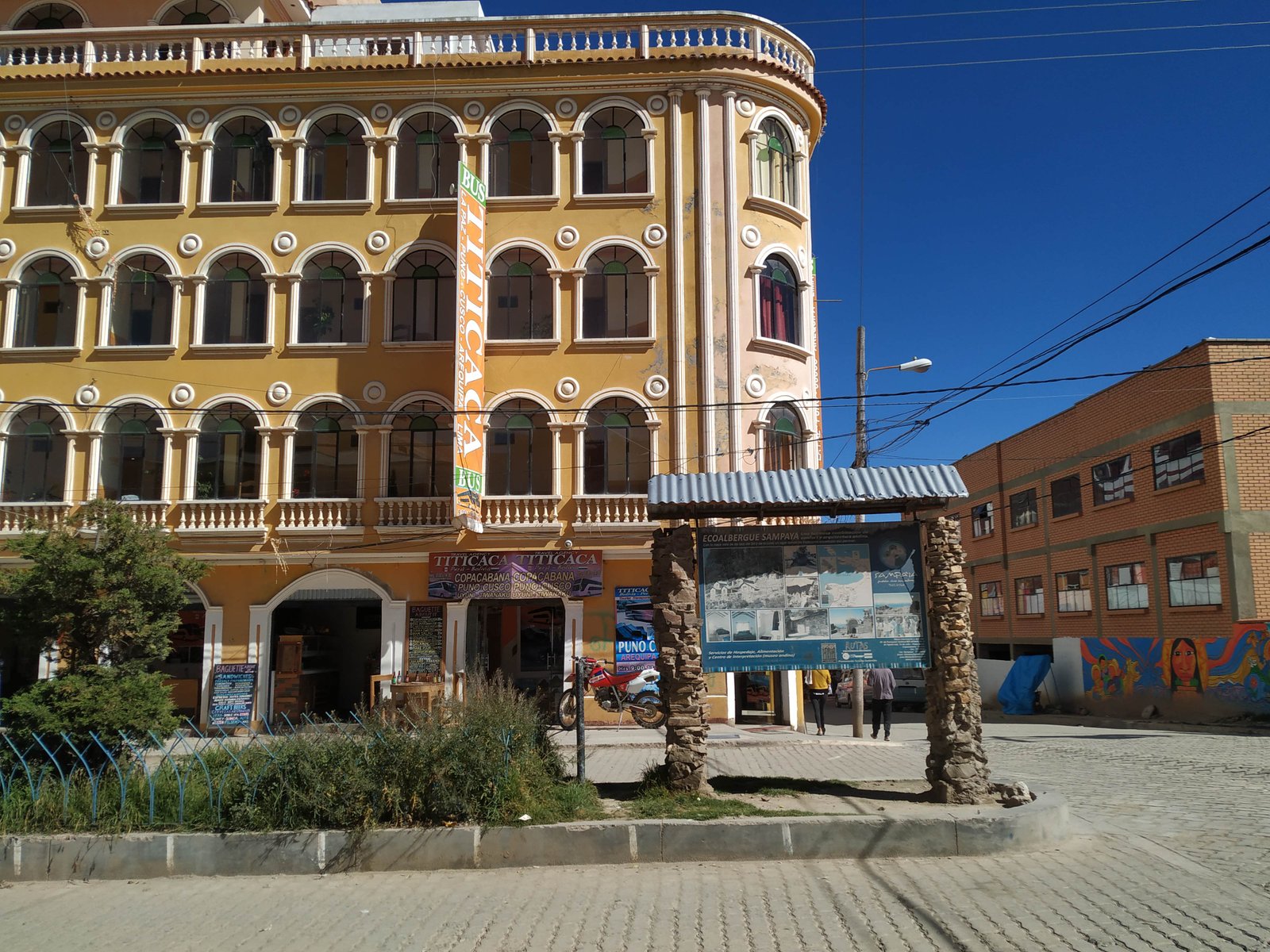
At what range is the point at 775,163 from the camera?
24828 millimetres

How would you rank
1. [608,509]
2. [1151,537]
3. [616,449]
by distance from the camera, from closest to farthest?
1. [608,509]
2. [616,449]
3. [1151,537]

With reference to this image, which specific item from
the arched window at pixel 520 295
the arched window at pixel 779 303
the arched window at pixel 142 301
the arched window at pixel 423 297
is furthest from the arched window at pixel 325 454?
the arched window at pixel 779 303

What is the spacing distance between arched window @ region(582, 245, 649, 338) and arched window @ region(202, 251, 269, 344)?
775cm

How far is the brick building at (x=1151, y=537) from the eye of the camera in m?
25.3

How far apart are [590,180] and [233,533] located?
11814mm

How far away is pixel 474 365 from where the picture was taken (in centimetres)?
2223

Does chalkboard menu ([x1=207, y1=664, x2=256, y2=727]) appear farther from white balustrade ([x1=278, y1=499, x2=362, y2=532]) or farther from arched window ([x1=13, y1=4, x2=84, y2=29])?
arched window ([x1=13, y1=4, x2=84, y2=29])

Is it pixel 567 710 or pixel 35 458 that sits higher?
pixel 35 458

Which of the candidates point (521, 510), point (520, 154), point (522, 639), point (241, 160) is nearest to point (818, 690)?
point (522, 639)

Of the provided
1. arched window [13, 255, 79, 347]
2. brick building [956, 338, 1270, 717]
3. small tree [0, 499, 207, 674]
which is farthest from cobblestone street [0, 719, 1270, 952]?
arched window [13, 255, 79, 347]

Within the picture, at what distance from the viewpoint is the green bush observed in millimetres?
10242

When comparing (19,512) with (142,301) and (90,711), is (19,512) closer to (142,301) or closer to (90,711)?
(142,301)

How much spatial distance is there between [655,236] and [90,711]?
1681 centimetres

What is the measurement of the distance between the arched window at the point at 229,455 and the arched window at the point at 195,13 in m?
11.8
